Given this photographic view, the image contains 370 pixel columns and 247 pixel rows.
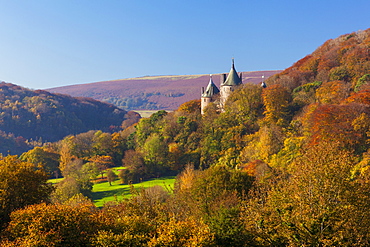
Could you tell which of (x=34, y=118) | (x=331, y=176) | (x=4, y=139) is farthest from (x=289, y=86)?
(x=34, y=118)

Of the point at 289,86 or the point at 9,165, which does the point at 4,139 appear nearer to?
the point at 289,86

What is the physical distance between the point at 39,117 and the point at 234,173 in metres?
139

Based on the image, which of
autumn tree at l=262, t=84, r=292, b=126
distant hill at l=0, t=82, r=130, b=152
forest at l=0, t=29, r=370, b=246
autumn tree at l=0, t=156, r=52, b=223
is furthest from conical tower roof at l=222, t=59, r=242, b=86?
distant hill at l=0, t=82, r=130, b=152

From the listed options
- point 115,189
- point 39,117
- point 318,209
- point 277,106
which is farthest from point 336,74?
point 39,117

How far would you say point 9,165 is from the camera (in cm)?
2653

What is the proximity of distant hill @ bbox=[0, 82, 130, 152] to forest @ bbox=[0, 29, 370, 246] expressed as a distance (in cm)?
7355

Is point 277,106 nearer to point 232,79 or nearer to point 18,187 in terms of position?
point 232,79

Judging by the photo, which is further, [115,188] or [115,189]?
[115,188]

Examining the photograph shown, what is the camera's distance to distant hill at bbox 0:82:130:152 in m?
151

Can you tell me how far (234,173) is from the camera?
119 feet

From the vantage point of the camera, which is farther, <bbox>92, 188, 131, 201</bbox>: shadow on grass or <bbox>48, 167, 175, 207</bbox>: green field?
<bbox>92, 188, 131, 201</bbox>: shadow on grass

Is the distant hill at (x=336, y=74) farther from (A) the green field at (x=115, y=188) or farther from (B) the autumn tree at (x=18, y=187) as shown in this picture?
(B) the autumn tree at (x=18, y=187)

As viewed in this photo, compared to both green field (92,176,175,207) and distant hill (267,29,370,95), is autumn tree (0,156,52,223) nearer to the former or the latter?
green field (92,176,175,207)

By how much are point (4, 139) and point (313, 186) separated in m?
124
